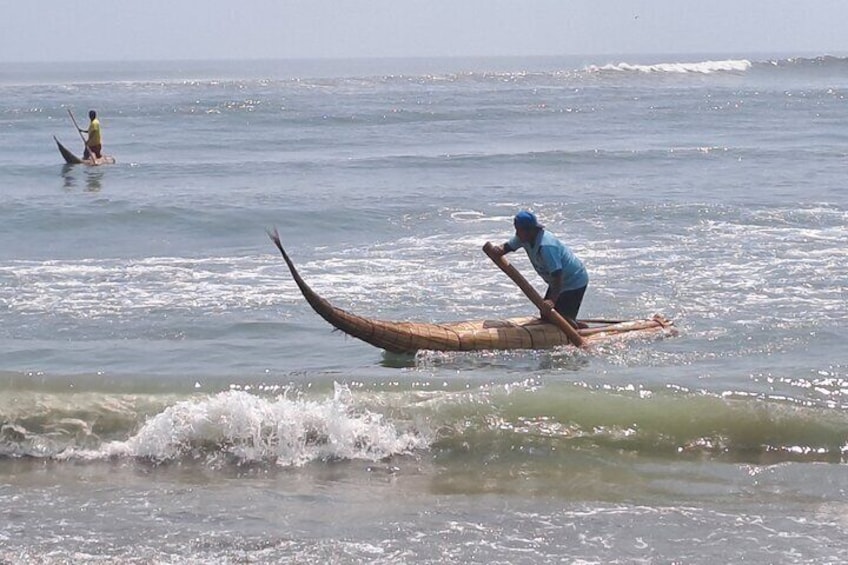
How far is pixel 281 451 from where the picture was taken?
9.06 meters

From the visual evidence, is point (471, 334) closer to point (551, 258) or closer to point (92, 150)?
point (551, 258)

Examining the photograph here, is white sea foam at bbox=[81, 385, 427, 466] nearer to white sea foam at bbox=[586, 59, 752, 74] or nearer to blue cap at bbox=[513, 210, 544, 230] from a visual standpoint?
blue cap at bbox=[513, 210, 544, 230]

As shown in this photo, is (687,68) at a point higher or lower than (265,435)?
higher

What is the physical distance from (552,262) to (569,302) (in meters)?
0.67

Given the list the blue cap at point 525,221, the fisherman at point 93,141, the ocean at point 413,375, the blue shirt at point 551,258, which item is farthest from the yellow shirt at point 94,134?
the blue cap at point 525,221

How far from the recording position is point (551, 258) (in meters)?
11.2

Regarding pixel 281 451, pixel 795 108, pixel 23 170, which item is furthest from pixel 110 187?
pixel 795 108

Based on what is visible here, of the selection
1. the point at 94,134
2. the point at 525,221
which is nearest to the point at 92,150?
the point at 94,134

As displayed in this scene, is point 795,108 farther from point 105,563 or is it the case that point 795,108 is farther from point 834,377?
point 105,563

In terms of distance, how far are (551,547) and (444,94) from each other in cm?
5062

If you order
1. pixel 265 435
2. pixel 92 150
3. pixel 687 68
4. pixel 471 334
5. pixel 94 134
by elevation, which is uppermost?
pixel 687 68

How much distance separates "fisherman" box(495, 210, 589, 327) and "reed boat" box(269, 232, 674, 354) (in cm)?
25

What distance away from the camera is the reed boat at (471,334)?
36.6 feet

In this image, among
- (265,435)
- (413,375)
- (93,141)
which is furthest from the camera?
(93,141)
